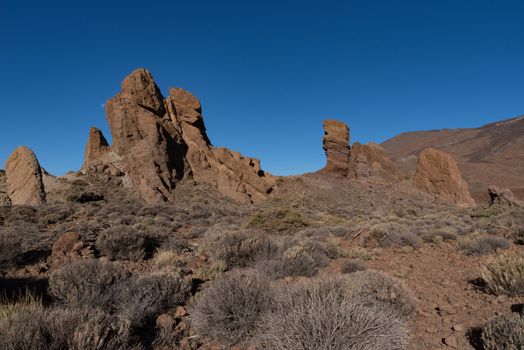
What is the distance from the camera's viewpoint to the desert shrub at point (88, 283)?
4.14 metres

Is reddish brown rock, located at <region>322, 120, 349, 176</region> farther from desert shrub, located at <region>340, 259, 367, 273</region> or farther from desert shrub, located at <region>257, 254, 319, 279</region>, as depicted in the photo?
desert shrub, located at <region>257, 254, 319, 279</region>

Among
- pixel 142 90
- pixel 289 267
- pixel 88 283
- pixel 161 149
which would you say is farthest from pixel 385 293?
pixel 142 90

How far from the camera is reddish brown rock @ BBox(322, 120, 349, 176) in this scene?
4184 centimetres

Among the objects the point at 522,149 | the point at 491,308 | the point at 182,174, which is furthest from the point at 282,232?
the point at 522,149

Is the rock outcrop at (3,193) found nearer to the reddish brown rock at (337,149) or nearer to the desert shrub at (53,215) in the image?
the desert shrub at (53,215)

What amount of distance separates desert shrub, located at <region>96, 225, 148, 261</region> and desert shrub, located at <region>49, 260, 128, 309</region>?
2.60 meters

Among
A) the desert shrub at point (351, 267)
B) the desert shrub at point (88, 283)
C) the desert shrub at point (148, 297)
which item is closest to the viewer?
the desert shrub at point (148, 297)

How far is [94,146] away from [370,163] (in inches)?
1382

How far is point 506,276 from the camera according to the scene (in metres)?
4.56

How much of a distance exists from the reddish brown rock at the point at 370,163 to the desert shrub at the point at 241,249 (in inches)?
1449

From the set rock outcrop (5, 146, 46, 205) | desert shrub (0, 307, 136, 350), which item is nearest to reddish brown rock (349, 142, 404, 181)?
rock outcrop (5, 146, 46, 205)

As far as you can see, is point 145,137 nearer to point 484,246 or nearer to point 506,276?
point 484,246

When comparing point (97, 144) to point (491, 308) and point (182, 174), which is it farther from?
point (491, 308)

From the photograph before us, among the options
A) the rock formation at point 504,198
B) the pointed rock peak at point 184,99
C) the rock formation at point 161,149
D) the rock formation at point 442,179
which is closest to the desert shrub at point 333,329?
Answer: the rock formation at point 161,149
